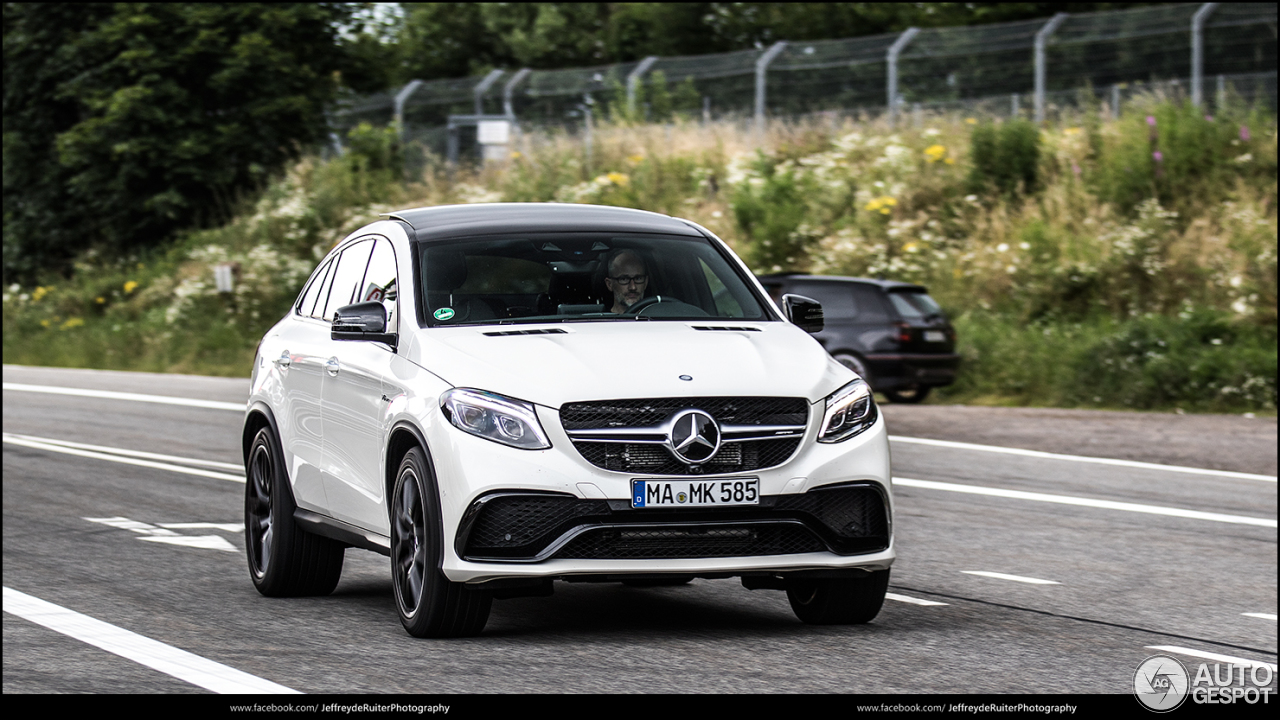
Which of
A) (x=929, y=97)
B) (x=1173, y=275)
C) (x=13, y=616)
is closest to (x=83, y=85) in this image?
(x=929, y=97)

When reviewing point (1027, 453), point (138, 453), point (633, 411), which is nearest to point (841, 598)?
point (633, 411)

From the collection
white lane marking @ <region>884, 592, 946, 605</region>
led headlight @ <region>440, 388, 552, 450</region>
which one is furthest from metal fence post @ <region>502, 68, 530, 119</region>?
led headlight @ <region>440, 388, 552, 450</region>

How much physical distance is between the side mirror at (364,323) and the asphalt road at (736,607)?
1199 mm

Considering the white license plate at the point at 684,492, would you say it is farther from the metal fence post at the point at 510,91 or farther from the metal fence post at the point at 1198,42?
the metal fence post at the point at 510,91

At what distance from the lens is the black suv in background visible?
22.0 metres

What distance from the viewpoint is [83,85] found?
42531 millimetres

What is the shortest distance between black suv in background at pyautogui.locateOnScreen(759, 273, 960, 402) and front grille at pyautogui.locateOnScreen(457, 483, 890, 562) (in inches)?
594

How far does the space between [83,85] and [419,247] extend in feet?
121

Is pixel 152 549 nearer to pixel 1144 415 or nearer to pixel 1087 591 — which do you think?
pixel 1087 591

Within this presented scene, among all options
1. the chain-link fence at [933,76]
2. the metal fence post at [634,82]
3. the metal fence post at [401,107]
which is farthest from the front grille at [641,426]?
the metal fence post at [401,107]

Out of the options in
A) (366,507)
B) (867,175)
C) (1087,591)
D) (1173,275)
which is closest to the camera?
(366,507)

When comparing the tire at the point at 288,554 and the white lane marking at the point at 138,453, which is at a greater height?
the tire at the point at 288,554

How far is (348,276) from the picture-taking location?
8812 mm

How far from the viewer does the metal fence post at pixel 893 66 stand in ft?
101
